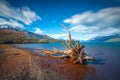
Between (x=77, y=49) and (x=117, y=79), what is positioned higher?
(x=77, y=49)

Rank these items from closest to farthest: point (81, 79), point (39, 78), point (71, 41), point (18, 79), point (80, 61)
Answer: point (18, 79) → point (39, 78) → point (81, 79) → point (80, 61) → point (71, 41)

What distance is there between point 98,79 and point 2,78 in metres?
7.66

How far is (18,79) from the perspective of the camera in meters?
7.08

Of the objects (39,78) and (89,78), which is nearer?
(39,78)

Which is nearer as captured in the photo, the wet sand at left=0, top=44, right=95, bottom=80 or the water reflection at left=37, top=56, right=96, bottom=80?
the wet sand at left=0, top=44, right=95, bottom=80

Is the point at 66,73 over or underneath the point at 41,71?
underneath

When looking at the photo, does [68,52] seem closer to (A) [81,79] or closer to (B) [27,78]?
(A) [81,79]

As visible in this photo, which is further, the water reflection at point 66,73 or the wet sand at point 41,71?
the water reflection at point 66,73

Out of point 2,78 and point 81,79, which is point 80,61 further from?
point 2,78

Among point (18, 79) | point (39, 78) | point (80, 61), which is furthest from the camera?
point (80, 61)

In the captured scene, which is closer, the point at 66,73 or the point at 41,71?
the point at 41,71

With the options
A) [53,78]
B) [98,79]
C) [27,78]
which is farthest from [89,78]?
[27,78]

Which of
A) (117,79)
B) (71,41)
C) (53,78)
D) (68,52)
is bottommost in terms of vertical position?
(117,79)

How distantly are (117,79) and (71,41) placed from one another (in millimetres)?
8993
